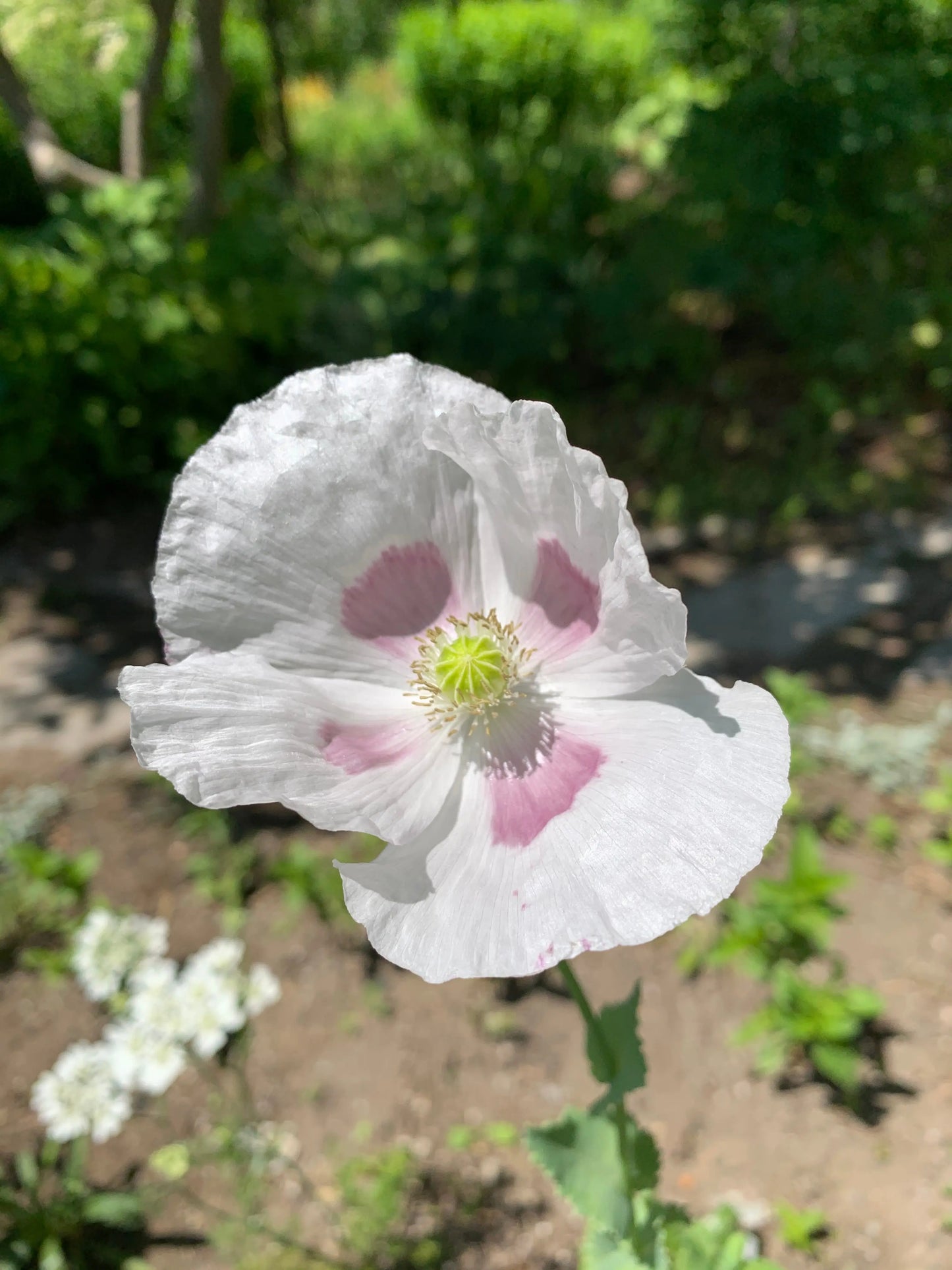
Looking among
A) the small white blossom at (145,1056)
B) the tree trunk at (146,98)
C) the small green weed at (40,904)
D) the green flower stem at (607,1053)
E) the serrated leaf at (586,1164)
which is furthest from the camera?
the tree trunk at (146,98)

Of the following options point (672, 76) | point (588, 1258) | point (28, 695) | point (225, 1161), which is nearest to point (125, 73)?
point (672, 76)

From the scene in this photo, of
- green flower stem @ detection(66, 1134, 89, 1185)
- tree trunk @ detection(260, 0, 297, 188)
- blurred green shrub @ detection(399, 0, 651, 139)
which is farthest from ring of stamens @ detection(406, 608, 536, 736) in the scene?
blurred green shrub @ detection(399, 0, 651, 139)

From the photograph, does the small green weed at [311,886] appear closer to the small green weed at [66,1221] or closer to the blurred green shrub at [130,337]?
the small green weed at [66,1221]

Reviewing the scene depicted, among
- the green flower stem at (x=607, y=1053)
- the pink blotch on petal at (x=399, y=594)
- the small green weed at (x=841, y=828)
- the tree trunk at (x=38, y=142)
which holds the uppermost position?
the tree trunk at (x=38, y=142)

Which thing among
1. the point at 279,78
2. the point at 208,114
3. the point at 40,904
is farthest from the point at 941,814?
the point at 279,78

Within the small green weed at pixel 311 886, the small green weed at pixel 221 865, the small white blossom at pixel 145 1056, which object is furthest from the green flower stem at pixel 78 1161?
the small green weed at pixel 311 886

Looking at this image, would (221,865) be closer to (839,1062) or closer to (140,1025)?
(140,1025)

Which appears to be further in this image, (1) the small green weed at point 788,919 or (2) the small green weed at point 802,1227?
(1) the small green weed at point 788,919
